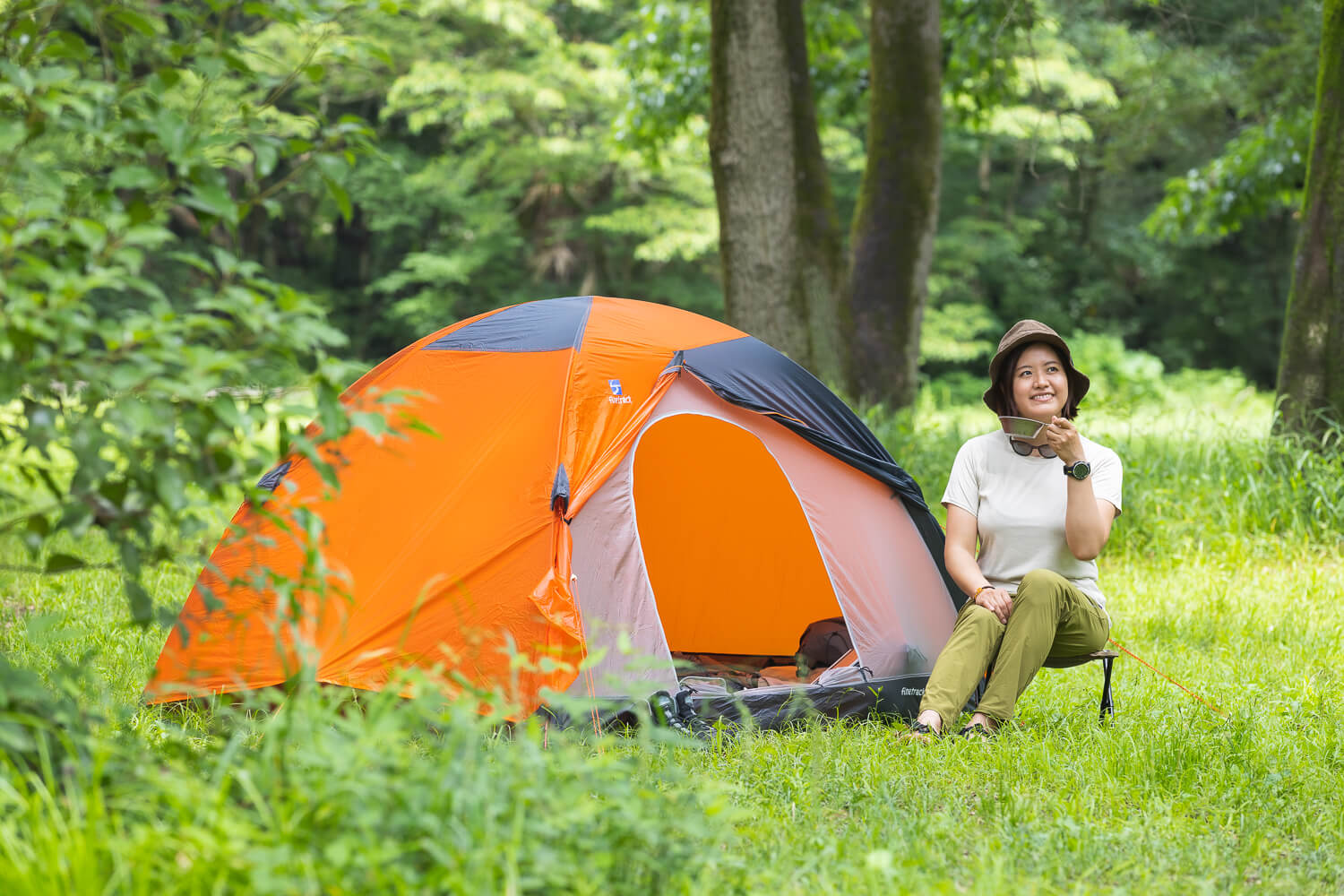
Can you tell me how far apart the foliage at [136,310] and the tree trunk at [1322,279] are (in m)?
5.56

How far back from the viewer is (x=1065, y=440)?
10.6 feet

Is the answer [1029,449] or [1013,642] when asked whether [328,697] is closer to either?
[1013,642]

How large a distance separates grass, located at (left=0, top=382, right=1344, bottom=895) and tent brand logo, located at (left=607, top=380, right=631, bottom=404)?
107 centimetres

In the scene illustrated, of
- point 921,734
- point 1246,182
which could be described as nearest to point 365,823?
point 921,734

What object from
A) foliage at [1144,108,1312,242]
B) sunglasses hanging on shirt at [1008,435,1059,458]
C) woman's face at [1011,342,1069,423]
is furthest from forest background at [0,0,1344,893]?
foliage at [1144,108,1312,242]

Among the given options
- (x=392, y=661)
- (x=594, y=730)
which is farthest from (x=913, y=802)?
(x=392, y=661)

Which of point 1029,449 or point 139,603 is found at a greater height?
point 1029,449

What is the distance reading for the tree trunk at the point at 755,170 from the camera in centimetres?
645

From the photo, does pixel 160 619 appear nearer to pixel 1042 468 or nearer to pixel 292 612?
pixel 292 612

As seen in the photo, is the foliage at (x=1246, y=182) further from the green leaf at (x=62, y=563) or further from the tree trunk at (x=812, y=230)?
the green leaf at (x=62, y=563)

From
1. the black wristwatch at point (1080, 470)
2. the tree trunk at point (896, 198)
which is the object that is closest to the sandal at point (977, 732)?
the black wristwatch at point (1080, 470)

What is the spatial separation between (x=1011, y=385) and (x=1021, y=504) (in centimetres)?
39

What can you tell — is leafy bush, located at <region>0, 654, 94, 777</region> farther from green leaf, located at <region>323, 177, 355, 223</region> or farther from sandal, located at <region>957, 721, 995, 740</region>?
sandal, located at <region>957, 721, 995, 740</region>

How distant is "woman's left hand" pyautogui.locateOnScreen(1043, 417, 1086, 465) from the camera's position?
10.6 feet
